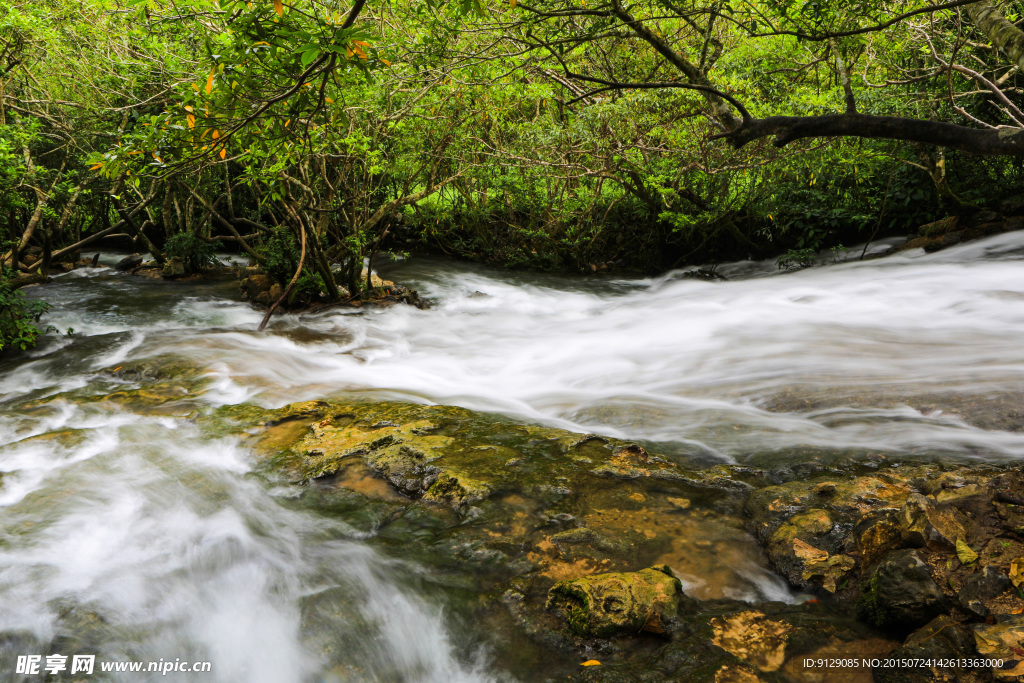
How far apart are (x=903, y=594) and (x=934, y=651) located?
0.69 feet

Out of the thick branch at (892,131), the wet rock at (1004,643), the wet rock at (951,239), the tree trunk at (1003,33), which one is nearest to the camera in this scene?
the wet rock at (1004,643)

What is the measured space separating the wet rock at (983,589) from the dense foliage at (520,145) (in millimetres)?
4637

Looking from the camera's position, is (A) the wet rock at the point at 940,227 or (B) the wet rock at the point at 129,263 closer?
(A) the wet rock at the point at 940,227

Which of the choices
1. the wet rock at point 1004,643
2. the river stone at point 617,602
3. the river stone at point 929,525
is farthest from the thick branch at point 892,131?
the river stone at point 617,602

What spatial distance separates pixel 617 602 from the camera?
90.1 inches

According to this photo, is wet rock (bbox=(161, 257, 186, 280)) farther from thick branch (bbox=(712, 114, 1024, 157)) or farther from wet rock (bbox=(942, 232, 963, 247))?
wet rock (bbox=(942, 232, 963, 247))

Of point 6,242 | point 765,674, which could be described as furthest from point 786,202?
point 6,242

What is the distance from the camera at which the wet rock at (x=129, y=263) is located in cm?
1154

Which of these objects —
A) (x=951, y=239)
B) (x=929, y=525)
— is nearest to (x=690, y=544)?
(x=929, y=525)

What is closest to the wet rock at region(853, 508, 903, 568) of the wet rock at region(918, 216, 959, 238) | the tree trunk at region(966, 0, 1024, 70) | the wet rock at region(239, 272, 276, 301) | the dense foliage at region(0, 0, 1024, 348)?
the tree trunk at region(966, 0, 1024, 70)

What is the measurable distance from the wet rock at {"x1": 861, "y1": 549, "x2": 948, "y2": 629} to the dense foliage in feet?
15.1

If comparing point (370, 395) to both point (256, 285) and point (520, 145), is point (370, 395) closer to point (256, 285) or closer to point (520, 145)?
point (256, 285)

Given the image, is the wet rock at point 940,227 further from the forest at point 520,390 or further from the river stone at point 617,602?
the river stone at point 617,602

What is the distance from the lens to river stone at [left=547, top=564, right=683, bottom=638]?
2246mm
